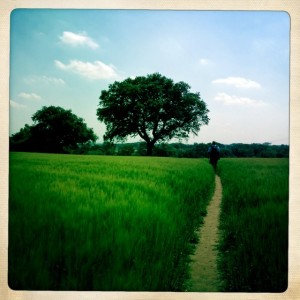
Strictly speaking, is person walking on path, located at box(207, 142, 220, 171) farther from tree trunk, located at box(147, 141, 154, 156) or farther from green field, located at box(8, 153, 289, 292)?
tree trunk, located at box(147, 141, 154, 156)

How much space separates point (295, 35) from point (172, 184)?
140 centimetres

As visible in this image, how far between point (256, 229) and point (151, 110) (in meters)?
1.19

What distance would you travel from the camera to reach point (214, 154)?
2.44 m

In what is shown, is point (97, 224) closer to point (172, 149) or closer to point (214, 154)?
point (172, 149)

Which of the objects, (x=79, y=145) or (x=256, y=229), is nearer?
(x=256, y=229)

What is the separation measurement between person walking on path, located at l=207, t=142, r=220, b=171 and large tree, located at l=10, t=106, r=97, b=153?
87 centimetres

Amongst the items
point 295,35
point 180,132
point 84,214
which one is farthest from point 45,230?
point 295,35

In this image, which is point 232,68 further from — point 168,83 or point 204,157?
point 204,157

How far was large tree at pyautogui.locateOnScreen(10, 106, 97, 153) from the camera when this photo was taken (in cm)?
233

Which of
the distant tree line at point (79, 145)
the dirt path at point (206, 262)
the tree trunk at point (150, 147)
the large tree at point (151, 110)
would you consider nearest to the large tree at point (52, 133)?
the distant tree line at point (79, 145)

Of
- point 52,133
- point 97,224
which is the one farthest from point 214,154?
point 52,133

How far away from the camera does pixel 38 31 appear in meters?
2.28

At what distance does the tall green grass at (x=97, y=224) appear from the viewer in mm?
1942

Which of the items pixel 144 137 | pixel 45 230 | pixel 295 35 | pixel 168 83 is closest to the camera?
pixel 45 230
